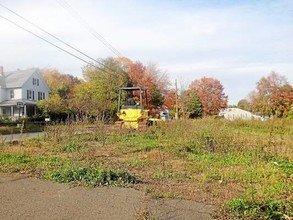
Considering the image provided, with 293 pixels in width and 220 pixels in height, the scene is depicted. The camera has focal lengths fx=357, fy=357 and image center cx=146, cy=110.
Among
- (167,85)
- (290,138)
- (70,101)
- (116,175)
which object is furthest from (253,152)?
(167,85)

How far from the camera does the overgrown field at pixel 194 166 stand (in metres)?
5.68

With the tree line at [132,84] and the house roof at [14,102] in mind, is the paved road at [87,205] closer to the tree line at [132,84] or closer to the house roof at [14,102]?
the tree line at [132,84]

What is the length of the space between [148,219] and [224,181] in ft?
9.77

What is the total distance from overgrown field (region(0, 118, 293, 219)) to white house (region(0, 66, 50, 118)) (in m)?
42.1

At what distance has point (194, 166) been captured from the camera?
8867mm

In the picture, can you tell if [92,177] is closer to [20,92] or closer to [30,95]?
[20,92]

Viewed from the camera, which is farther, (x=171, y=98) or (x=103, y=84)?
(x=171, y=98)

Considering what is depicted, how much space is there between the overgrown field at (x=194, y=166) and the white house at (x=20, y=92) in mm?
42125

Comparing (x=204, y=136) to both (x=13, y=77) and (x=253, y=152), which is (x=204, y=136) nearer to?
(x=253, y=152)

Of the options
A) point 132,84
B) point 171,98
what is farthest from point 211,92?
point 132,84

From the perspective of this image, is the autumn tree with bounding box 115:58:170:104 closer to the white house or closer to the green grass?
the white house

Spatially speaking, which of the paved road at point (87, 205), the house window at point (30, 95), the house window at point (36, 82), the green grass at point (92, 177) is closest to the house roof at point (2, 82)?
the house window at point (30, 95)

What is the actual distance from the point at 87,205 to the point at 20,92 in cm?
5416

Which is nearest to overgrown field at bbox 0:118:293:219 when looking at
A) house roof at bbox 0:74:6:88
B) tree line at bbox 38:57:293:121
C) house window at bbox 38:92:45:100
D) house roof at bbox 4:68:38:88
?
tree line at bbox 38:57:293:121
